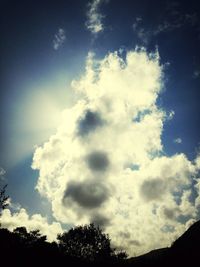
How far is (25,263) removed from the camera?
893 inches

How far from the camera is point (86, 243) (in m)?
70.8

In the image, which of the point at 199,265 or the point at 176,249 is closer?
the point at 199,265

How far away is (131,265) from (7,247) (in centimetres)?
1189

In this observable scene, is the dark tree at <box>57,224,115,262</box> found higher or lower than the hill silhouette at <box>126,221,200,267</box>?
higher

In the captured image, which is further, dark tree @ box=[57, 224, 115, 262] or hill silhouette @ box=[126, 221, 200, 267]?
dark tree @ box=[57, 224, 115, 262]

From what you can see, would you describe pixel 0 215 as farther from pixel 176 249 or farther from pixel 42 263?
pixel 176 249

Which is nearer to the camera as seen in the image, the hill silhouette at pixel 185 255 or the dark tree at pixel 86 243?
the hill silhouette at pixel 185 255

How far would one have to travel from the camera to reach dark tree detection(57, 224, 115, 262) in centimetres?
6850

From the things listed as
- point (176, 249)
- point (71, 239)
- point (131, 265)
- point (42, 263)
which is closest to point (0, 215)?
point (71, 239)

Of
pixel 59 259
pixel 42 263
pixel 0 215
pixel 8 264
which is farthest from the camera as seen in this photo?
pixel 0 215

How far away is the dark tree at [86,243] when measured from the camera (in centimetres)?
6850

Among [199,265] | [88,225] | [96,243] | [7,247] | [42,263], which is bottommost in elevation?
[199,265]

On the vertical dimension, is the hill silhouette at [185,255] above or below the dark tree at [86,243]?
below

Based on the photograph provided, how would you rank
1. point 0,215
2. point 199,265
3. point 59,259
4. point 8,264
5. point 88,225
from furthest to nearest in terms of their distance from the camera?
1. point 88,225
2. point 0,215
3. point 59,259
4. point 8,264
5. point 199,265
